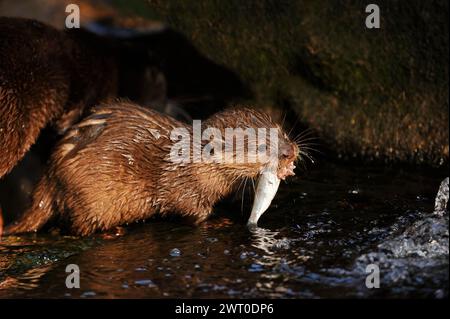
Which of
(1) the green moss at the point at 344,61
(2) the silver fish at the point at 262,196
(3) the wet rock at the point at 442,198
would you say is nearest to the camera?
(3) the wet rock at the point at 442,198

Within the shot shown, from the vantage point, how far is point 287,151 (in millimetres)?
4793

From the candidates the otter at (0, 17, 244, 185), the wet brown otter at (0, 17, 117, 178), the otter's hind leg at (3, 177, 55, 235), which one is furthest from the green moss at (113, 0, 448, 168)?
the otter's hind leg at (3, 177, 55, 235)

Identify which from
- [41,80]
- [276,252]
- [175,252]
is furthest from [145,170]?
[276,252]

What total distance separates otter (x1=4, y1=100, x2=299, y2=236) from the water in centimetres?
13

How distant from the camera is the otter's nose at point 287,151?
4.79 meters

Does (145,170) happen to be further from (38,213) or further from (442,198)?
(442,198)

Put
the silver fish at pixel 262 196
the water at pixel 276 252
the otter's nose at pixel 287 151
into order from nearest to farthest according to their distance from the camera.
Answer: the water at pixel 276 252
the silver fish at pixel 262 196
the otter's nose at pixel 287 151

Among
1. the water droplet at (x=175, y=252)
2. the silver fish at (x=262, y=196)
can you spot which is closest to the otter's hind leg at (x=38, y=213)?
the water droplet at (x=175, y=252)

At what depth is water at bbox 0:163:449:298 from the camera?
144 inches

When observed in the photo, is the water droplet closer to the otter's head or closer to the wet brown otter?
the otter's head

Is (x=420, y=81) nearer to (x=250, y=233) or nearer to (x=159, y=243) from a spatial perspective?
(x=250, y=233)

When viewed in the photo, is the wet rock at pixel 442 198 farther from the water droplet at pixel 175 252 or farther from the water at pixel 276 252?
the water droplet at pixel 175 252

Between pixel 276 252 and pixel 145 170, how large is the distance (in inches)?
44.9

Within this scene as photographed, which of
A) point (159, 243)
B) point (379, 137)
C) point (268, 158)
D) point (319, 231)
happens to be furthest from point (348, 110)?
point (159, 243)
